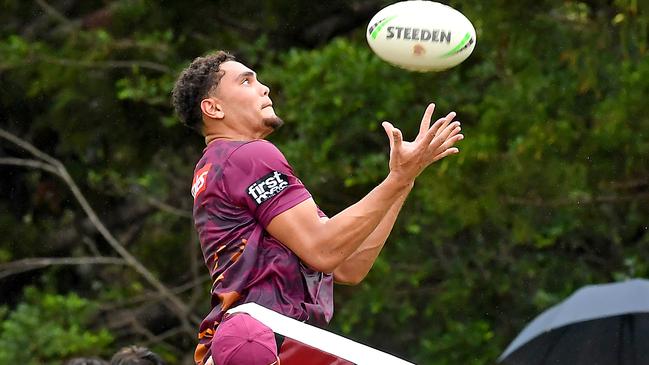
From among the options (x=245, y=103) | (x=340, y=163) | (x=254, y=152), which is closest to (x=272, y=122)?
(x=245, y=103)

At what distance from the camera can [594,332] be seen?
7.72 m

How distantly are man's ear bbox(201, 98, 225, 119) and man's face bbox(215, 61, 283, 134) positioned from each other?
1 cm

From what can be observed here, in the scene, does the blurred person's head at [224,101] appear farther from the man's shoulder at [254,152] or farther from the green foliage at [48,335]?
the green foliage at [48,335]

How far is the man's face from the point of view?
4805mm

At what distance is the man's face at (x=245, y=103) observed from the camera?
4805 mm

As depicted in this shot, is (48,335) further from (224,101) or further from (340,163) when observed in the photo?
(224,101)

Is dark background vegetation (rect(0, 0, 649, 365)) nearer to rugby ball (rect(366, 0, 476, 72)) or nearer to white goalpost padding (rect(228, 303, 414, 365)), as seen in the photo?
rugby ball (rect(366, 0, 476, 72))

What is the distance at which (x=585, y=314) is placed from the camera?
300 inches

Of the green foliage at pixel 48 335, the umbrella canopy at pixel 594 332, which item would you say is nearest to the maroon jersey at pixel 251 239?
the umbrella canopy at pixel 594 332

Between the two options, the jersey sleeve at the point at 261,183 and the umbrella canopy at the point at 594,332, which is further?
the umbrella canopy at the point at 594,332

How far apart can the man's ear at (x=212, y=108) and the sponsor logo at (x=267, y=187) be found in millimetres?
364

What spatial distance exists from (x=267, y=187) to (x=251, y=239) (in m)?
0.17

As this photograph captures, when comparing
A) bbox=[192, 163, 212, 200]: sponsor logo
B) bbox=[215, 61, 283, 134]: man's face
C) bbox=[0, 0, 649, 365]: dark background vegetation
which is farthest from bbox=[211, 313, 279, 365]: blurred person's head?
bbox=[0, 0, 649, 365]: dark background vegetation

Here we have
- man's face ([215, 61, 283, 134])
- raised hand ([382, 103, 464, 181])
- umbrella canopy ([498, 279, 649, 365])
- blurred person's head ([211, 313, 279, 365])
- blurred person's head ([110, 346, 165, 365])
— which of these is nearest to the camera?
blurred person's head ([211, 313, 279, 365])
